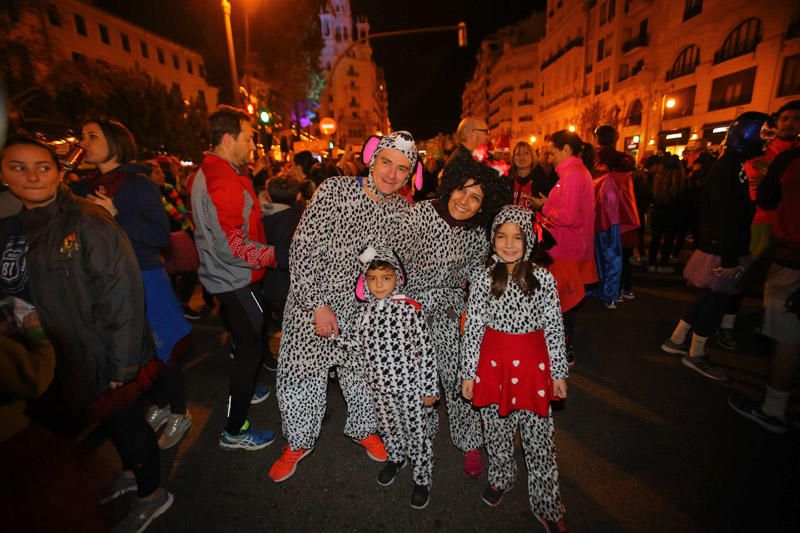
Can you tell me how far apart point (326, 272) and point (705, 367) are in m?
4.16

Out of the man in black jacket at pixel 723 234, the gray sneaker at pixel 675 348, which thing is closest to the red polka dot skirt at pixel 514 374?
the man in black jacket at pixel 723 234

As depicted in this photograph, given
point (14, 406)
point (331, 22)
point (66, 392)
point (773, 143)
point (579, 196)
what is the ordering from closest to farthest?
point (14, 406) < point (66, 392) < point (579, 196) < point (773, 143) < point (331, 22)

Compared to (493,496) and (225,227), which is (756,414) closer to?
(493,496)

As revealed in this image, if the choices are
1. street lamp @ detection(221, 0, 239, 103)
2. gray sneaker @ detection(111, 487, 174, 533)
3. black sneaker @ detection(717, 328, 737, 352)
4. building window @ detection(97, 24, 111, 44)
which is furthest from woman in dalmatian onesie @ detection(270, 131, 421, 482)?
building window @ detection(97, 24, 111, 44)

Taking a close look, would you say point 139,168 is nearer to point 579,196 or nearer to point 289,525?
point 289,525

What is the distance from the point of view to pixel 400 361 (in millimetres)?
2336

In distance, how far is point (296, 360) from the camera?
2.56 meters

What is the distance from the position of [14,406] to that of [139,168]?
2194mm

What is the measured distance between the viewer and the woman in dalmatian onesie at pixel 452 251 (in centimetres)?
241

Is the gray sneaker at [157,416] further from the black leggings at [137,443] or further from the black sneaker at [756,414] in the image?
the black sneaker at [756,414]

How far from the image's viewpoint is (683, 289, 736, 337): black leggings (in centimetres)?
378

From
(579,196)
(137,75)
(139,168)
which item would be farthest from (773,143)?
(137,75)

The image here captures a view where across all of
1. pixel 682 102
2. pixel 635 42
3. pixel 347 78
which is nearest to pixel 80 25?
pixel 635 42

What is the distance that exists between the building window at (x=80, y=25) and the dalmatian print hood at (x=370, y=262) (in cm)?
3943
